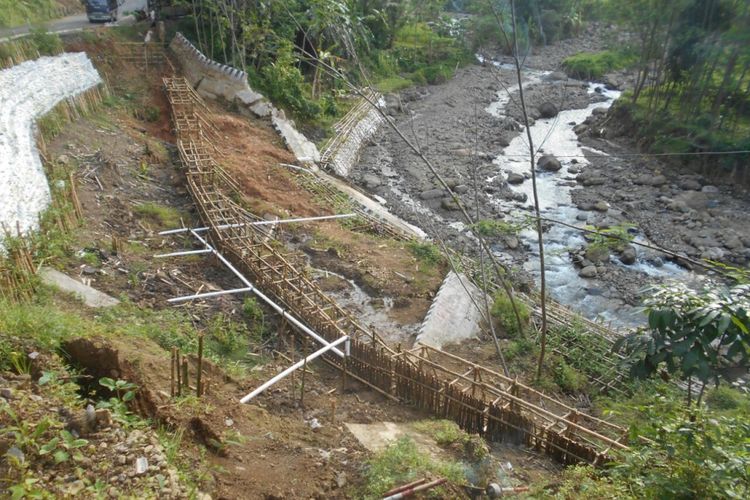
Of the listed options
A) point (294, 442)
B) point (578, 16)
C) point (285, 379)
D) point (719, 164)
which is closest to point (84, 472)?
point (294, 442)

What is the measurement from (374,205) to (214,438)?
12.9m

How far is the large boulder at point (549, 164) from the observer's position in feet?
79.1

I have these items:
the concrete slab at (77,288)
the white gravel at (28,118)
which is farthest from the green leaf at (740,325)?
the white gravel at (28,118)

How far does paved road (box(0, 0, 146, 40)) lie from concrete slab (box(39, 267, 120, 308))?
11633 millimetres

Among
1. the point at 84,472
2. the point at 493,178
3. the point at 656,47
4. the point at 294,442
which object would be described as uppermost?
the point at 656,47

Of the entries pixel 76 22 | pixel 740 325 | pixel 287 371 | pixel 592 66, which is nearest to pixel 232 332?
pixel 287 371

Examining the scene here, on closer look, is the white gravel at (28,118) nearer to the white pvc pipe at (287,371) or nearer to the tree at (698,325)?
the white pvc pipe at (287,371)

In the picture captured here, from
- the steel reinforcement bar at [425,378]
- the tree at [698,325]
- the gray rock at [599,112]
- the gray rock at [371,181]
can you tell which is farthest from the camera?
the gray rock at [599,112]

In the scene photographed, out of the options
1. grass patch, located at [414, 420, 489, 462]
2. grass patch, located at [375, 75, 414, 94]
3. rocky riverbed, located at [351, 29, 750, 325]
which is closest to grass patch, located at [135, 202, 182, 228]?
rocky riverbed, located at [351, 29, 750, 325]

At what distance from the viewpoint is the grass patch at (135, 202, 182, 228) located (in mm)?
12141

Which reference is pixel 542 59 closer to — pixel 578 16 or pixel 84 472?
pixel 578 16

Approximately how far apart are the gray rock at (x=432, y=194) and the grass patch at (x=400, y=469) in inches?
591

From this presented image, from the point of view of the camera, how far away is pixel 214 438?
17.9 ft

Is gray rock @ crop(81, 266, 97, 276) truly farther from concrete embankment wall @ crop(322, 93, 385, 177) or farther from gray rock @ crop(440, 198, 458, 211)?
gray rock @ crop(440, 198, 458, 211)
